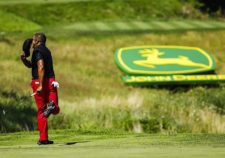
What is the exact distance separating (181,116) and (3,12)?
76.8 ft

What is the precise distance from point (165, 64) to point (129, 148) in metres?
23.9

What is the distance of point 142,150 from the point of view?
981 centimetres

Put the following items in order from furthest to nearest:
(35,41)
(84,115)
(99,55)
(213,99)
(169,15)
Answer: (169,15), (99,55), (213,99), (84,115), (35,41)

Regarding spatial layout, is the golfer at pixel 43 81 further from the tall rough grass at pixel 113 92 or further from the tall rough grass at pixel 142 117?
the tall rough grass at pixel 113 92

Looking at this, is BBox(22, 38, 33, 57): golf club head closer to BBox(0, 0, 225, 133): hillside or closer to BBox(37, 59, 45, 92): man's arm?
BBox(37, 59, 45, 92): man's arm

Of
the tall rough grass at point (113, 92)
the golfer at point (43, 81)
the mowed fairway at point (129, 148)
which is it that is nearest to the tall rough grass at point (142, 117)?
the tall rough grass at point (113, 92)

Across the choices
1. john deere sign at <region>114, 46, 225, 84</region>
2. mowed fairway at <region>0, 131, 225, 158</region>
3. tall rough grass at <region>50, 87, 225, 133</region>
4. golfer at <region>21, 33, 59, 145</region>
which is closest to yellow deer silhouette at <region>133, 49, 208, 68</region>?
john deere sign at <region>114, 46, 225, 84</region>

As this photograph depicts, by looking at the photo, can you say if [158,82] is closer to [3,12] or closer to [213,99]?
[213,99]

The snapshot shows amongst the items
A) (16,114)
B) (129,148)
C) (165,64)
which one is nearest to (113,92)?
(165,64)

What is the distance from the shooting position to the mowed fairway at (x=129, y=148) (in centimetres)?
929

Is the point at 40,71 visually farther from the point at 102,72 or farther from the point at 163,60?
the point at 163,60

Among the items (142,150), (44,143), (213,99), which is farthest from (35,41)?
(213,99)

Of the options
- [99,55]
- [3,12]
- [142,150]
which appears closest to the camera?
[142,150]

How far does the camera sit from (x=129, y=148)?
402 inches
